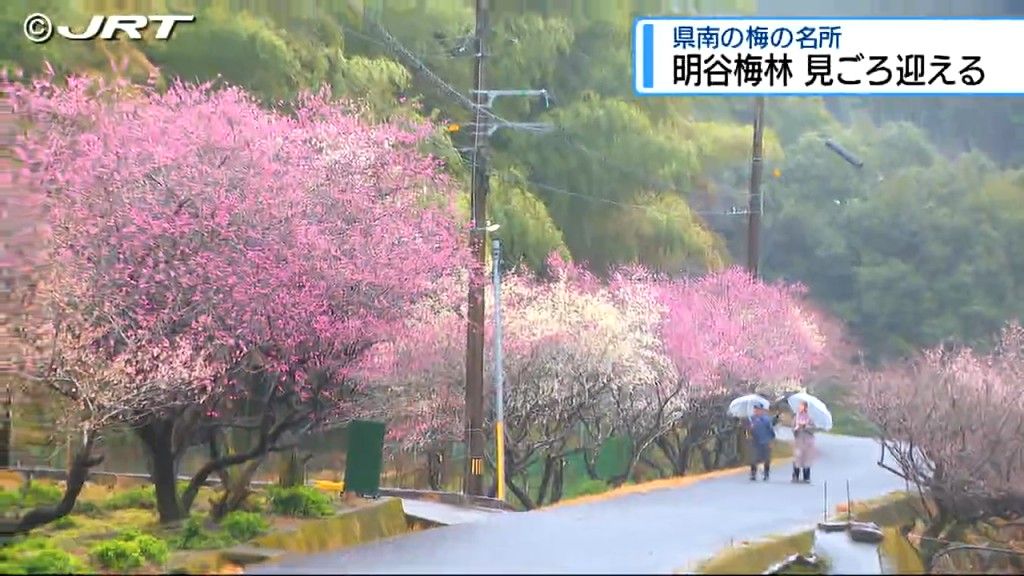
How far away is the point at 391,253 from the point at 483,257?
124 inches

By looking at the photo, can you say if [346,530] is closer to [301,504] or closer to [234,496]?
[301,504]

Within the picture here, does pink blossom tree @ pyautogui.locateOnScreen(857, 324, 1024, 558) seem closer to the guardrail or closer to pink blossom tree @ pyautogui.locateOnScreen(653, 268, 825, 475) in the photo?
the guardrail

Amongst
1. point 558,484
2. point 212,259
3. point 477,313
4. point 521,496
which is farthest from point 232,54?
point 558,484

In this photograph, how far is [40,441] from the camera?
48.2 feet

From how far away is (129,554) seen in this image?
10672 millimetres

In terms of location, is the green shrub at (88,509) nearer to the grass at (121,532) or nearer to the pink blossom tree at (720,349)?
the grass at (121,532)

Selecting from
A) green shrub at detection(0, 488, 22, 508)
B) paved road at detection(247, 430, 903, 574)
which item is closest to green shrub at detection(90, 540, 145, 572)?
paved road at detection(247, 430, 903, 574)

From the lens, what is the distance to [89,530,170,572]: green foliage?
419 inches

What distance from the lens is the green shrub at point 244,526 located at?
11.6 metres

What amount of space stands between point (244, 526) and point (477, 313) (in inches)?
238

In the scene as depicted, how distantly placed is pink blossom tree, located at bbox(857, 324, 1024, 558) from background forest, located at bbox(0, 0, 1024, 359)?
17.7ft

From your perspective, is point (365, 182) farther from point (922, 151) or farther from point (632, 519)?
point (922, 151)

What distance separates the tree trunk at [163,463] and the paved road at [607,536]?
2.95 metres

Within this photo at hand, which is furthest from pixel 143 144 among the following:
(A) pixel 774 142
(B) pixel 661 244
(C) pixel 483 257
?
(A) pixel 774 142
